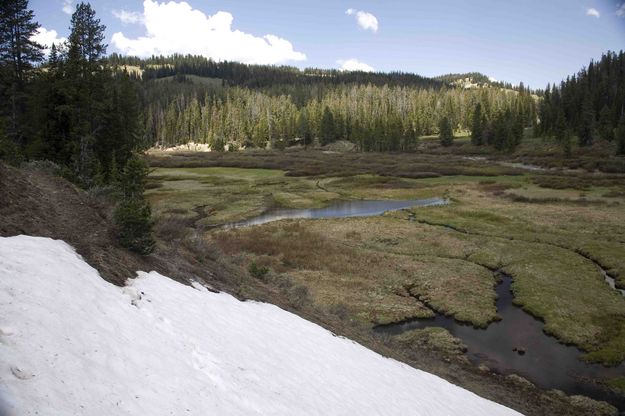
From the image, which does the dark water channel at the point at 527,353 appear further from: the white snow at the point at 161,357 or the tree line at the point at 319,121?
the tree line at the point at 319,121

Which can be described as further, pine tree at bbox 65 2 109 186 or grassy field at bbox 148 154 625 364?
pine tree at bbox 65 2 109 186

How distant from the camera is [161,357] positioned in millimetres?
8641

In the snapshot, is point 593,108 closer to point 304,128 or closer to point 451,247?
point 304,128

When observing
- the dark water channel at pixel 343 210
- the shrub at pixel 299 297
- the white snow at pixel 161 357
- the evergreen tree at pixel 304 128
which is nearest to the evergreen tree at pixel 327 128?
the evergreen tree at pixel 304 128

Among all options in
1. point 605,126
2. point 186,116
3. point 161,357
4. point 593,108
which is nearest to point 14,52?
point 161,357

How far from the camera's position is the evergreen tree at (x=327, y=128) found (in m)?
162

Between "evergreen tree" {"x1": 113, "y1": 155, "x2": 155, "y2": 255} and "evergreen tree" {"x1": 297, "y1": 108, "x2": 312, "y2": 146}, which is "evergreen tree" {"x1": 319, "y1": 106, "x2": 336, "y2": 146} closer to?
"evergreen tree" {"x1": 297, "y1": 108, "x2": 312, "y2": 146}

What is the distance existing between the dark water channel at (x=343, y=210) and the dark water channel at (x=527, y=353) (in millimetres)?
30096

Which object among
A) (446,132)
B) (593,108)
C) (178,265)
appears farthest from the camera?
(446,132)

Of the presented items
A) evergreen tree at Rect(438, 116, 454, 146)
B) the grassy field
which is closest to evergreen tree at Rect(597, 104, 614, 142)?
evergreen tree at Rect(438, 116, 454, 146)

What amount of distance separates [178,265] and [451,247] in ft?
98.0

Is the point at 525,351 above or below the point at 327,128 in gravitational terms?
below

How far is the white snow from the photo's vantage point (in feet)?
21.5

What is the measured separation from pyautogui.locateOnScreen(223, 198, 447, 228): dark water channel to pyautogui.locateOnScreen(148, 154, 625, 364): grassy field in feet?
7.66
